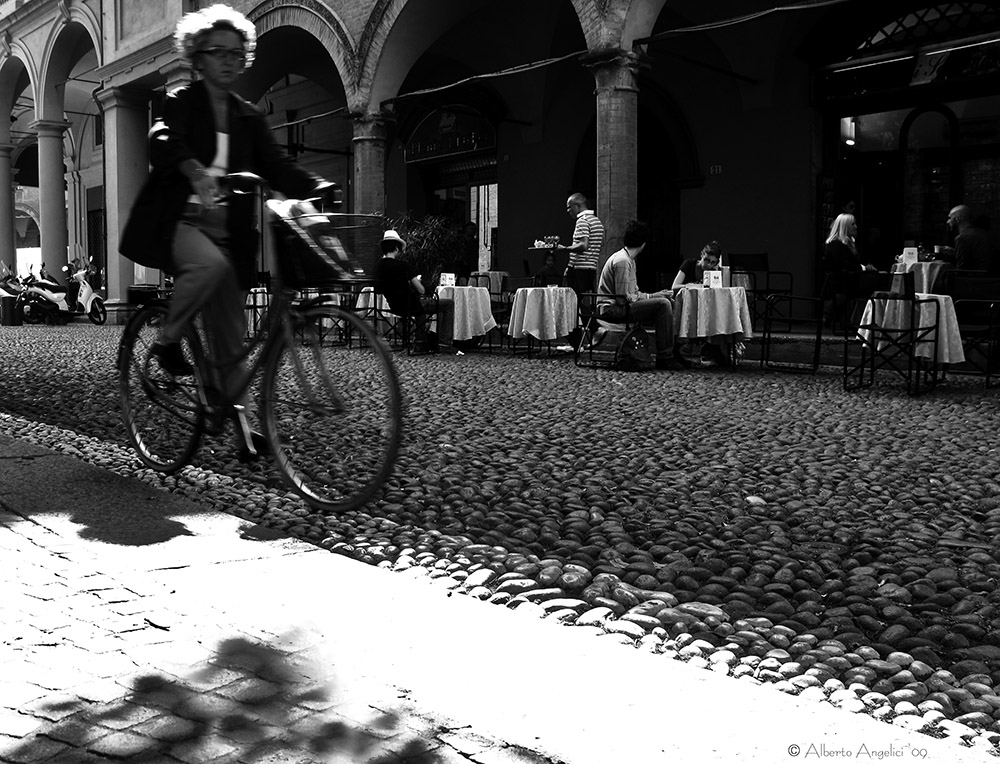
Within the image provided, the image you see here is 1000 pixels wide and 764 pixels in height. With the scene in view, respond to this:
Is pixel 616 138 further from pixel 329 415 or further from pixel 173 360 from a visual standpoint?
pixel 329 415

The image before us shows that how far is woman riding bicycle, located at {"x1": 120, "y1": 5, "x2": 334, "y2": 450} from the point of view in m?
3.52

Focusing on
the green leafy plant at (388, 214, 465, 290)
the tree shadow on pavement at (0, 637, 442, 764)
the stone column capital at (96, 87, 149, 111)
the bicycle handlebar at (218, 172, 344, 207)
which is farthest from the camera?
the stone column capital at (96, 87, 149, 111)

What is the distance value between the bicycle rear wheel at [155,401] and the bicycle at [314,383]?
173mm

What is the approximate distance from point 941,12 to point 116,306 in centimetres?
1486

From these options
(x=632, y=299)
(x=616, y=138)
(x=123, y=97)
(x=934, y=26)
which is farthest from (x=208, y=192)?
(x=123, y=97)

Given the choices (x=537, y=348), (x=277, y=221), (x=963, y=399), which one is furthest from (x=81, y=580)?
(x=537, y=348)

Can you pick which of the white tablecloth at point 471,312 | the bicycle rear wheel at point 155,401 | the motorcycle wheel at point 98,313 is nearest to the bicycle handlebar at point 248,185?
the bicycle rear wheel at point 155,401

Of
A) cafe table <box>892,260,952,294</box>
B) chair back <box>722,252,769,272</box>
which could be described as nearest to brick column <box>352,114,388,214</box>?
chair back <box>722,252,769,272</box>

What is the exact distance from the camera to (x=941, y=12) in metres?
13.3

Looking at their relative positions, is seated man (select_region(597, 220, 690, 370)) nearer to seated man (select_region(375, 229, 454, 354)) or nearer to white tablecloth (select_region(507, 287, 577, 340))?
white tablecloth (select_region(507, 287, 577, 340))

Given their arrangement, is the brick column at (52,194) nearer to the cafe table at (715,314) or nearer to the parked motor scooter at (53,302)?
the parked motor scooter at (53,302)

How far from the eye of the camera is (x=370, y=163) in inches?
602

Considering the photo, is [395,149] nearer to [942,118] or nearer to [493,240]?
[493,240]

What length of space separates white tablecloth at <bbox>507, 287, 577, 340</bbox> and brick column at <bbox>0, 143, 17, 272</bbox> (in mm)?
16247
